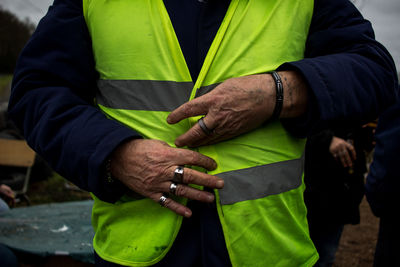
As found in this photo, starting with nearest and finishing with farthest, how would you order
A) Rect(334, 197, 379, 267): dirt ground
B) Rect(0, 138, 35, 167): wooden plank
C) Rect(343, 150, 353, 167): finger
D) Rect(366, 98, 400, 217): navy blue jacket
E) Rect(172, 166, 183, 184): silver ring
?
Rect(172, 166, 183, 184): silver ring → Rect(366, 98, 400, 217): navy blue jacket → Rect(343, 150, 353, 167): finger → Rect(334, 197, 379, 267): dirt ground → Rect(0, 138, 35, 167): wooden plank

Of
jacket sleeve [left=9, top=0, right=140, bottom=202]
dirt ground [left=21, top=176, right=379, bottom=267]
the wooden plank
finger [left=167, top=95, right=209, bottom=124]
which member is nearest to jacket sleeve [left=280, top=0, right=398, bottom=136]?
finger [left=167, top=95, right=209, bottom=124]

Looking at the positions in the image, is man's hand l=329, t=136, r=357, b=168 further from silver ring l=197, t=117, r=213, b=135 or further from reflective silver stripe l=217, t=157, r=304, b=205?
silver ring l=197, t=117, r=213, b=135

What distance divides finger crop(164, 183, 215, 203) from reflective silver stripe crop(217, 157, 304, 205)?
0.05 metres

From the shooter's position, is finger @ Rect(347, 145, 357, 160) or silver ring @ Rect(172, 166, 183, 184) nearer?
silver ring @ Rect(172, 166, 183, 184)

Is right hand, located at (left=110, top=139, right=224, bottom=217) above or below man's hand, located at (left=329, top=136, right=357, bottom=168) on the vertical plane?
above

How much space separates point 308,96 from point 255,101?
19 centimetres

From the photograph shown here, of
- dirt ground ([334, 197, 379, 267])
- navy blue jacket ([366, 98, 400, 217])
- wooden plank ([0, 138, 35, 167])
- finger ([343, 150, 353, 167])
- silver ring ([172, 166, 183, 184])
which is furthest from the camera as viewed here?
wooden plank ([0, 138, 35, 167])

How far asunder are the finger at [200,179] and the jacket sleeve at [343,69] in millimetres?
333

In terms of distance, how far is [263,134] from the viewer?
103 cm

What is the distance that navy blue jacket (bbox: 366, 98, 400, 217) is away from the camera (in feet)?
5.32

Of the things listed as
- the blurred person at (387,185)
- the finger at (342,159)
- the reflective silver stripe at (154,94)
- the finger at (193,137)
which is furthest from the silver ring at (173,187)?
the finger at (342,159)

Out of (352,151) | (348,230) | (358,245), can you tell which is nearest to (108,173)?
(352,151)

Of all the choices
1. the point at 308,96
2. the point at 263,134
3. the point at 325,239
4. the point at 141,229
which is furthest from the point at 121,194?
the point at 325,239

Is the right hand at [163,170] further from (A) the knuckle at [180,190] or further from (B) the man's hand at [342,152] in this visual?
(B) the man's hand at [342,152]
